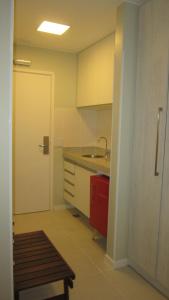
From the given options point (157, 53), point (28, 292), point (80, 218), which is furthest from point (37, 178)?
point (157, 53)

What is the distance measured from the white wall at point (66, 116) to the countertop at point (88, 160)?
0.09m

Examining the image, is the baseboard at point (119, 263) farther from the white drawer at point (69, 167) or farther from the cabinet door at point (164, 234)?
the white drawer at point (69, 167)

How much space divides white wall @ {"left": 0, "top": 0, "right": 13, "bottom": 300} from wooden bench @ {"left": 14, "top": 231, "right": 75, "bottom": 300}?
132mm

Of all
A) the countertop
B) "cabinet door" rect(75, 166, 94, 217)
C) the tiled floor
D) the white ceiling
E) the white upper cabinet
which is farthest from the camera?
"cabinet door" rect(75, 166, 94, 217)

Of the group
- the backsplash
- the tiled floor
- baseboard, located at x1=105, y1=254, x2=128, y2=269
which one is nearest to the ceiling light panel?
the backsplash

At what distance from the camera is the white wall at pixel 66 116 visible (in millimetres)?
3781

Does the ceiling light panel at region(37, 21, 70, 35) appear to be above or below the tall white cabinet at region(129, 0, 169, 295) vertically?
above

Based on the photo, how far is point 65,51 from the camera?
12.6 feet

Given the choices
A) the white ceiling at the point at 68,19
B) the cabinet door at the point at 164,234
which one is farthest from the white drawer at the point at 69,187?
the white ceiling at the point at 68,19

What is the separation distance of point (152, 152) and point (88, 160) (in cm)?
119

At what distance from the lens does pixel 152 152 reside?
207cm

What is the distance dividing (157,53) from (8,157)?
1431 mm

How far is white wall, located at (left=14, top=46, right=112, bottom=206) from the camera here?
3781 millimetres

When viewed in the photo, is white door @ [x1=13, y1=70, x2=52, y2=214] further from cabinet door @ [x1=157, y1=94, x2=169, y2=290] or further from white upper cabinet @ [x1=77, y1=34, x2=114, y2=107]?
cabinet door @ [x1=157, y1=94, x2=169, y2=290]
